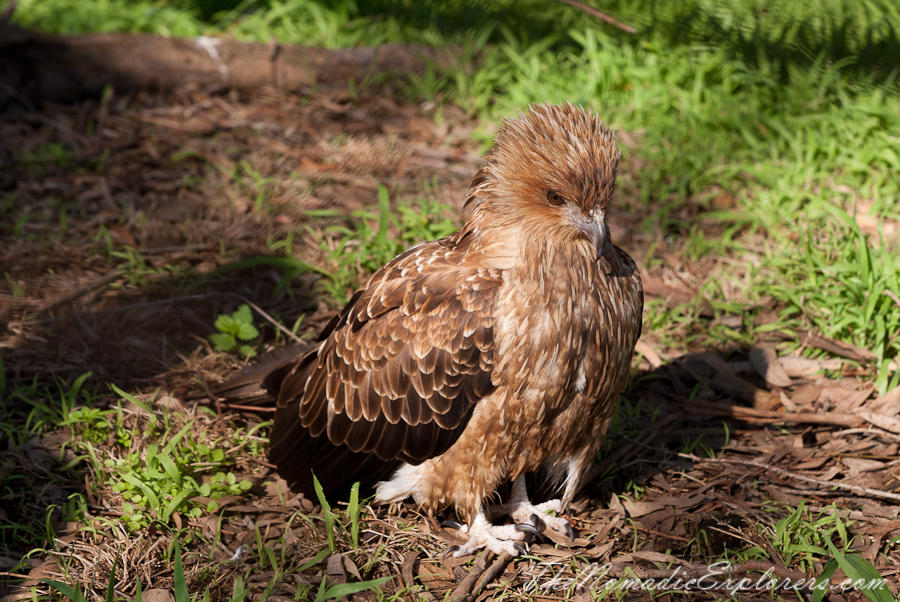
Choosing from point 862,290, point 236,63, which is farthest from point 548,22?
point 862,290

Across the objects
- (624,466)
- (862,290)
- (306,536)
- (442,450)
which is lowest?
(306,536)

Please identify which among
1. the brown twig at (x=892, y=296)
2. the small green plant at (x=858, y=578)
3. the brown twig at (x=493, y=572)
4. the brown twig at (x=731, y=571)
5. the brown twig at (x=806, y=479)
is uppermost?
the brown twig at (x=892, y=296)

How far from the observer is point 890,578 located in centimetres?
306

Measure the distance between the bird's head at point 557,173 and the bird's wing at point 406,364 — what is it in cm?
30

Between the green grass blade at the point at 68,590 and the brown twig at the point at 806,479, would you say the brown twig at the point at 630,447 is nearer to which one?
the brown twig at the point at 806,479

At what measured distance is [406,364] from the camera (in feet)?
10.6

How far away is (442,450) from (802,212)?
332cm

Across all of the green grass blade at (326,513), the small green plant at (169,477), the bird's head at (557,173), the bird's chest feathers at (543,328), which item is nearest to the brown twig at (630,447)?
the bird's chest feathers at (543,328)

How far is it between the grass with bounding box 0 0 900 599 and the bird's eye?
161cm

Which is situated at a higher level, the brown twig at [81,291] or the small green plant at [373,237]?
the small green plant at [373,237]

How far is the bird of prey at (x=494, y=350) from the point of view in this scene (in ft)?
9.84

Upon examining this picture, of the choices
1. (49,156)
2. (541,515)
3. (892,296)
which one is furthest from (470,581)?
(49,156)

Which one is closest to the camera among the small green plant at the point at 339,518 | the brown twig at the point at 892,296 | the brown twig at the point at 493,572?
the brown twig at the point at 493,572

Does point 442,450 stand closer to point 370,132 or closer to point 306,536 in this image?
point 306,536
